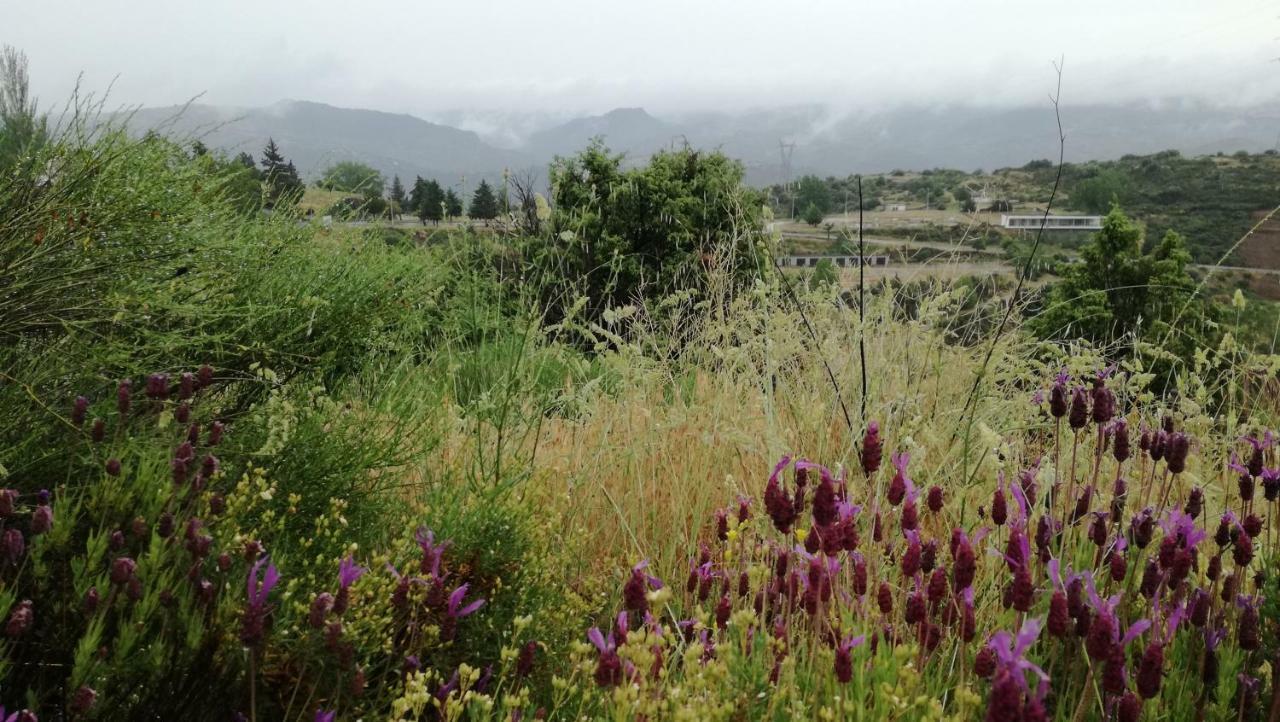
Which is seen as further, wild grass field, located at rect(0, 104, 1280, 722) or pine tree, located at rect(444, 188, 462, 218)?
pine tree, located at rect(444, 188, 462, 218)

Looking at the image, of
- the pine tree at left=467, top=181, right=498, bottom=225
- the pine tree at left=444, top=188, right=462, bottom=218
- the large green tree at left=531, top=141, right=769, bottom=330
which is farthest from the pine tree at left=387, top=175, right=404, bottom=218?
the large green tree at left=531, top=141, right=769, bottom=330

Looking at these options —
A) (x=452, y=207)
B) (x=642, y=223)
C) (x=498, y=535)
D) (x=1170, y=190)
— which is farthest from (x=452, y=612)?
(x=1170, y=190)

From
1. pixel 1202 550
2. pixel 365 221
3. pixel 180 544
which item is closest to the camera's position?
pixel 180 544

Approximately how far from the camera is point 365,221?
615 centimetres

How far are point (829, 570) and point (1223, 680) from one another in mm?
678

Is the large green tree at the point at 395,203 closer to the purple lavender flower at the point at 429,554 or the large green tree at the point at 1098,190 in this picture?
the purple lavender flower at the point at 429,554

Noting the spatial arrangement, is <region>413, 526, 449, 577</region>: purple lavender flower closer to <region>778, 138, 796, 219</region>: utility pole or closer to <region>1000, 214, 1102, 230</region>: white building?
<region>1000, 214, 1102, 230</region>: white building

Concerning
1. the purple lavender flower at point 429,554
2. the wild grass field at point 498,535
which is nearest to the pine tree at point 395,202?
the wild grass field at point 498,535

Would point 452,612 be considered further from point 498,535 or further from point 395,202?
point 395,202

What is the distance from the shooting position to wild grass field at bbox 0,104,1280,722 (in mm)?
1331

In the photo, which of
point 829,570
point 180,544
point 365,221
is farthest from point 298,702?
point 365,221

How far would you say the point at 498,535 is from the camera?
Result: 6.62ft

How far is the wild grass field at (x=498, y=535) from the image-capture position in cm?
133

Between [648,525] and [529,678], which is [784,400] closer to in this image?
[648,525]
